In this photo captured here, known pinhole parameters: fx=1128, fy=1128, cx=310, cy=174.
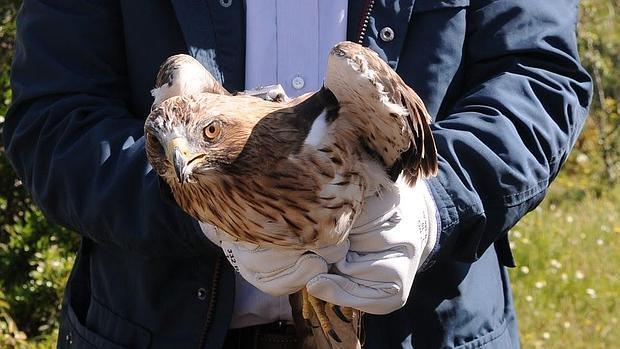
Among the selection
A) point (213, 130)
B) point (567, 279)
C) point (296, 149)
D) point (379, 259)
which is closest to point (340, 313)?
point (379, 259)

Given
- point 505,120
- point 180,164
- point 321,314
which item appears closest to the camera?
point 180,164

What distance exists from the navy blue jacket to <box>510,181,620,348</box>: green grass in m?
2.63

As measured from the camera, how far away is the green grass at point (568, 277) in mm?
5141

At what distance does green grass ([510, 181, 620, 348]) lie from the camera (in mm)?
5141

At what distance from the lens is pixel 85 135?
8.00ft

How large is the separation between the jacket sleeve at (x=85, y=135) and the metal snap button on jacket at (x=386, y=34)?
0.57 m

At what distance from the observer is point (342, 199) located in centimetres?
208

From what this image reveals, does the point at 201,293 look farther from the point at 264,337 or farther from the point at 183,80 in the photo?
the point at 183,80

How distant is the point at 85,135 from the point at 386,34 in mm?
688

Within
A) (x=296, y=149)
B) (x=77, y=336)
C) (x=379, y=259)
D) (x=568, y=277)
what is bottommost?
(x=568, y=277)

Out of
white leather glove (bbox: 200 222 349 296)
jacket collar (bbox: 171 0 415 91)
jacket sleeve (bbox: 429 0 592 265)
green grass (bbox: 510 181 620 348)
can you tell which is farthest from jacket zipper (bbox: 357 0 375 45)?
green grass (bbox: 510 181 620 348)

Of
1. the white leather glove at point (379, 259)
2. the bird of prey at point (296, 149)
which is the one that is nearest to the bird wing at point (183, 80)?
the bird of prey at point (296, 149)

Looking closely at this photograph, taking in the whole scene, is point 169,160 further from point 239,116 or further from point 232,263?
point 232,263

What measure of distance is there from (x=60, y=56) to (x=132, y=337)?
650mm
